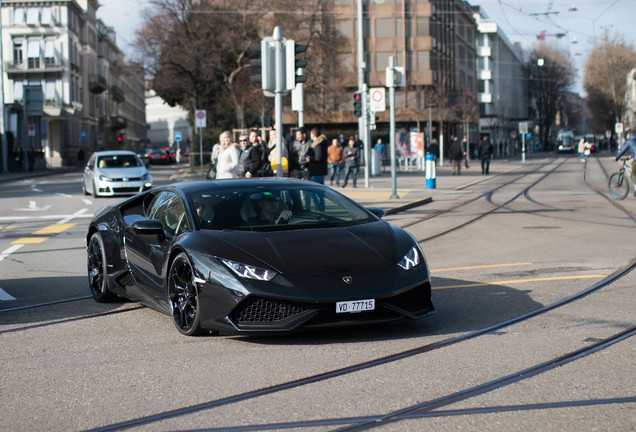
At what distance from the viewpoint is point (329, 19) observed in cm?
5119

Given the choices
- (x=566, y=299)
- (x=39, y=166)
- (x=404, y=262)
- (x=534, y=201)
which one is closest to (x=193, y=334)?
(x=404, y=262)

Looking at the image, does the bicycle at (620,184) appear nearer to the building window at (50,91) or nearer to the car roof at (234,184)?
the car roof at (234,184)

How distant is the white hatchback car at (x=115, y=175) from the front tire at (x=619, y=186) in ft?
46.7

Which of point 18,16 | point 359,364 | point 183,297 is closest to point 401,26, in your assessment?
point 18,16

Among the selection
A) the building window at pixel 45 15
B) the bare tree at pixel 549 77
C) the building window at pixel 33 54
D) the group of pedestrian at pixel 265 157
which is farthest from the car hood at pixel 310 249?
the bare tree at pixel 549 77

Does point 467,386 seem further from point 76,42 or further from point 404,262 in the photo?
point 76,42

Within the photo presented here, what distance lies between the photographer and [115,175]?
2772 cm

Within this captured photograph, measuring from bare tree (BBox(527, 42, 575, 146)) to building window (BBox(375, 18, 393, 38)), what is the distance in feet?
143

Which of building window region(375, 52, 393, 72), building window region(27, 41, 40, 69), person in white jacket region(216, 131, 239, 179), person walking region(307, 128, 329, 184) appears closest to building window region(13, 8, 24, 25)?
building window region(27, 41, 40, 69)

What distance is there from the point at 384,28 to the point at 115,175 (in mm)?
50241

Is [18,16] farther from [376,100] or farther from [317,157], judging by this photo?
[317,157]

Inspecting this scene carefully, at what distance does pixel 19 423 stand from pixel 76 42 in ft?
282

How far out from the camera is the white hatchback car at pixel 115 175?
90.4ft

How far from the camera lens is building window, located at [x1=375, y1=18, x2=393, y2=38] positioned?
74.1 m
